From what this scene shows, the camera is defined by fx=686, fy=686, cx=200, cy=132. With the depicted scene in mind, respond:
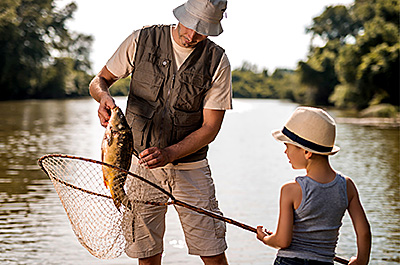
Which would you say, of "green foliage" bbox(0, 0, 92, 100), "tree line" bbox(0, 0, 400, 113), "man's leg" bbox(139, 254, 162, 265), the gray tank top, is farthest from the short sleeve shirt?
"green foliage" bbox(0, 0, 92, 100)

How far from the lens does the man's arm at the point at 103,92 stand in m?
3.97

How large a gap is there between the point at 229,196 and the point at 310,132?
20.5ft

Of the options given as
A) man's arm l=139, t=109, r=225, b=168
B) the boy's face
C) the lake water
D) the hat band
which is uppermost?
the hat band

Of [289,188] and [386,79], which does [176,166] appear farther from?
[386,79]

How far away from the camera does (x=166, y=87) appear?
420cm

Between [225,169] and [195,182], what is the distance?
818 cm

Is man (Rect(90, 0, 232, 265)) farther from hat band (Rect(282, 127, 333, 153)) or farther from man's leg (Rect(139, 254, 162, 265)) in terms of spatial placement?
hat band (Rect(282, 127, 333, 153))

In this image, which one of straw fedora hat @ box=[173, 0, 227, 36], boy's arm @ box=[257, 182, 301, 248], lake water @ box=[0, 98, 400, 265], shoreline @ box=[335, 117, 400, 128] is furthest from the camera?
shoreline @ box=[335, 117, 400, 128]

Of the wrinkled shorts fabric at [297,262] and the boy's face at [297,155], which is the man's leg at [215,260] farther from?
the boy's face at [297,155]

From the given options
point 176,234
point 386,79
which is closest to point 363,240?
point 176,234

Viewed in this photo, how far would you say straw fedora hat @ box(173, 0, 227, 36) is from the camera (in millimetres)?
3938

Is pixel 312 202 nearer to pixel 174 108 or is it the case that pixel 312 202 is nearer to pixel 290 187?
pixel 290 187

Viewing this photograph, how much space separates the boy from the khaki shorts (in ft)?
3.07

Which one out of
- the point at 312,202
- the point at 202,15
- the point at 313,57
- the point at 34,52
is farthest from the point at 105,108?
the point at 313,57
